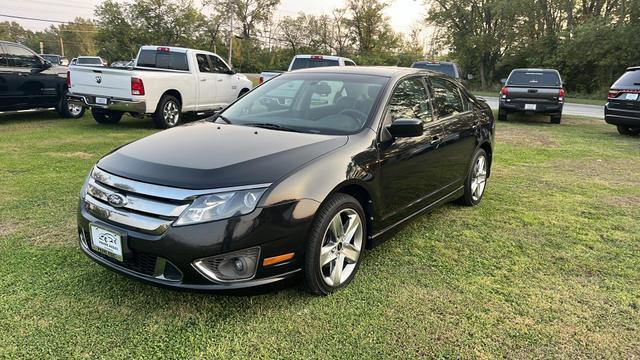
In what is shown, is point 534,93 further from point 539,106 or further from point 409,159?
point 409,159

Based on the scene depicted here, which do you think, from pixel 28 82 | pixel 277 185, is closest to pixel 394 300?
pixel 277 185

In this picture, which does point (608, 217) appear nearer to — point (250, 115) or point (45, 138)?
point (250, 115)

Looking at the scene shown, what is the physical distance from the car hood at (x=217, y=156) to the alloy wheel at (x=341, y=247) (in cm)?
47

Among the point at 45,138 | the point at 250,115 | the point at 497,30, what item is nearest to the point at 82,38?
the point at 497,30

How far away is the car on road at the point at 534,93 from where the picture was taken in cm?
1299

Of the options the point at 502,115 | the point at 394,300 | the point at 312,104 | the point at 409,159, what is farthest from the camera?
the point at 502,115

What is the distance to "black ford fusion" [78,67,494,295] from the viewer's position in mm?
2543

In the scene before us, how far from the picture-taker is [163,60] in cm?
1066

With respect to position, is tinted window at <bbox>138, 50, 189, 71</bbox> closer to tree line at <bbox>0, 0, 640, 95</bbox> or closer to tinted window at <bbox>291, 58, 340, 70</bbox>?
tinted window at <bbox>291, 58, 340, 70</bbox>

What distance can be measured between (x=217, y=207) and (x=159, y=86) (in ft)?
25.6

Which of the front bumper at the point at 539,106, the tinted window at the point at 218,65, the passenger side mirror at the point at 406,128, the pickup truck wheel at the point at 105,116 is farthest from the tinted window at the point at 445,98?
the front bumper at the point at 539,106

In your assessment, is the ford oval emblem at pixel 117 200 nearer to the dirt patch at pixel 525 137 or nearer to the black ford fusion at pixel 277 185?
the black ford fusion at pixel 277 185

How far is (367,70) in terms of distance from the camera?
161 inches

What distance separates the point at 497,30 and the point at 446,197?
3682cm
